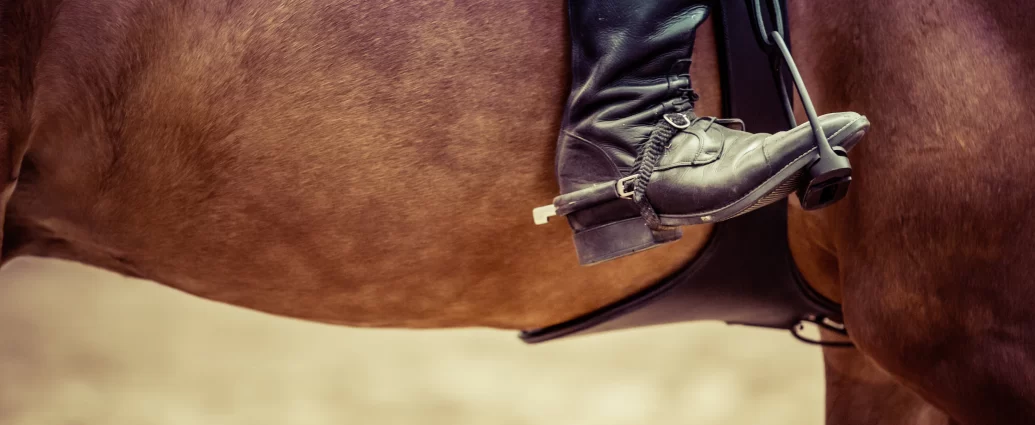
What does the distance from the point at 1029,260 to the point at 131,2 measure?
933mm

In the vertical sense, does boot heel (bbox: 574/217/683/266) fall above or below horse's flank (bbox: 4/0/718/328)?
below

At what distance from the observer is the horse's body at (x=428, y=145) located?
798 mm

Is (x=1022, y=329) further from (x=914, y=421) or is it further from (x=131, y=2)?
(x=131, y=2)

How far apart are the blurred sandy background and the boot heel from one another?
1.26 metres

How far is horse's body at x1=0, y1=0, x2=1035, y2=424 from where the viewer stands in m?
0.80

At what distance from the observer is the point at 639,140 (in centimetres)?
83

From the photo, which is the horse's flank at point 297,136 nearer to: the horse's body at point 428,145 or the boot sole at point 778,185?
the horse's body at point 428,145

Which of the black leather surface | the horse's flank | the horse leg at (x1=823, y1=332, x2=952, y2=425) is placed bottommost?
the horse leg at (x1=823, y1=332, x2=952, y2=425)

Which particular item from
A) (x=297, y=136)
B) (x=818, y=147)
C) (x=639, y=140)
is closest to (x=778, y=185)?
(x=818, y=147)

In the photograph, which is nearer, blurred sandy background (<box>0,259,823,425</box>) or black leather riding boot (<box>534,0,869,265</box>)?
black leather riding boot (<box>534,0,869,265</box>)

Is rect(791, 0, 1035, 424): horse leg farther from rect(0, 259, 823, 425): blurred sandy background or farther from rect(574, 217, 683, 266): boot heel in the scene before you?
rect(0, 259, 823, 425): blurred sandy background

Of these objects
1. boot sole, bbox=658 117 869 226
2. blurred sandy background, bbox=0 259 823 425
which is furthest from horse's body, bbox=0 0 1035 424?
blurred sandy background, bbox=0 259 823 425

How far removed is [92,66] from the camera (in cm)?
82

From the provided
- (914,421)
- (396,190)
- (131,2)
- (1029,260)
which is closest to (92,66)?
(131,2)
